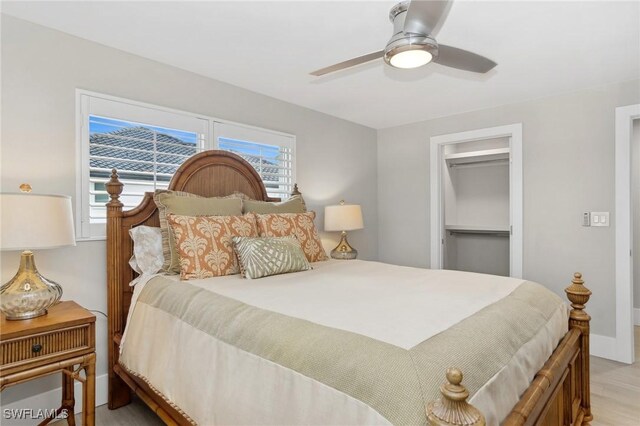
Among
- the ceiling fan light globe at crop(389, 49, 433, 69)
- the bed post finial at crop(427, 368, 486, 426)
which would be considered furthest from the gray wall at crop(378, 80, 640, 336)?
the bed post finial at crop(427, 368, 486, 426)

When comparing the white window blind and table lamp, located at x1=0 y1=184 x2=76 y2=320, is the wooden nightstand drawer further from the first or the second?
the white window blind

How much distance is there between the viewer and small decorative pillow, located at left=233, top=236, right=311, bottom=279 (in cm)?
219

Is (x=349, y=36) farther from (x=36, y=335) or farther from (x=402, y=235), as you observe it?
(x=402, y=235)

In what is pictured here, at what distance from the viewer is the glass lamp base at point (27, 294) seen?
1.70 metres

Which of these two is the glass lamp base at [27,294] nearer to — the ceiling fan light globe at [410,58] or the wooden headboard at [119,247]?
the wooden headboard at [119,247]

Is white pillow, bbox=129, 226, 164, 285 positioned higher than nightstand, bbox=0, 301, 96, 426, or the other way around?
white pillow, bbox=129, 226, 164, 285

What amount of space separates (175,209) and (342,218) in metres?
1.83

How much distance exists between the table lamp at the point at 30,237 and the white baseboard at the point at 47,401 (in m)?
0.69

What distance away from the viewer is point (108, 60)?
2428 millimetres

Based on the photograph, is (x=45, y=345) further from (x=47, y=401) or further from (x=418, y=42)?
(x=418, y=42)

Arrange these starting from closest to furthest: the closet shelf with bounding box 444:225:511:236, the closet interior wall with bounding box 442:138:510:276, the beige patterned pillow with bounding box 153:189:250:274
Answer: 1. the beige patterned pillow with bounding box 153:189:250:274
2. the closet shelf with bounding box 444:225:511:236
3. the closet interior wall with bounding box 442:138:510:276

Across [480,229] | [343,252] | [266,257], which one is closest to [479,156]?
[480,229]

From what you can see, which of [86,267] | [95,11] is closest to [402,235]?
[86,267]

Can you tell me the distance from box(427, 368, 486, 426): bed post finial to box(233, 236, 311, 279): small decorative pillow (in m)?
1.49
